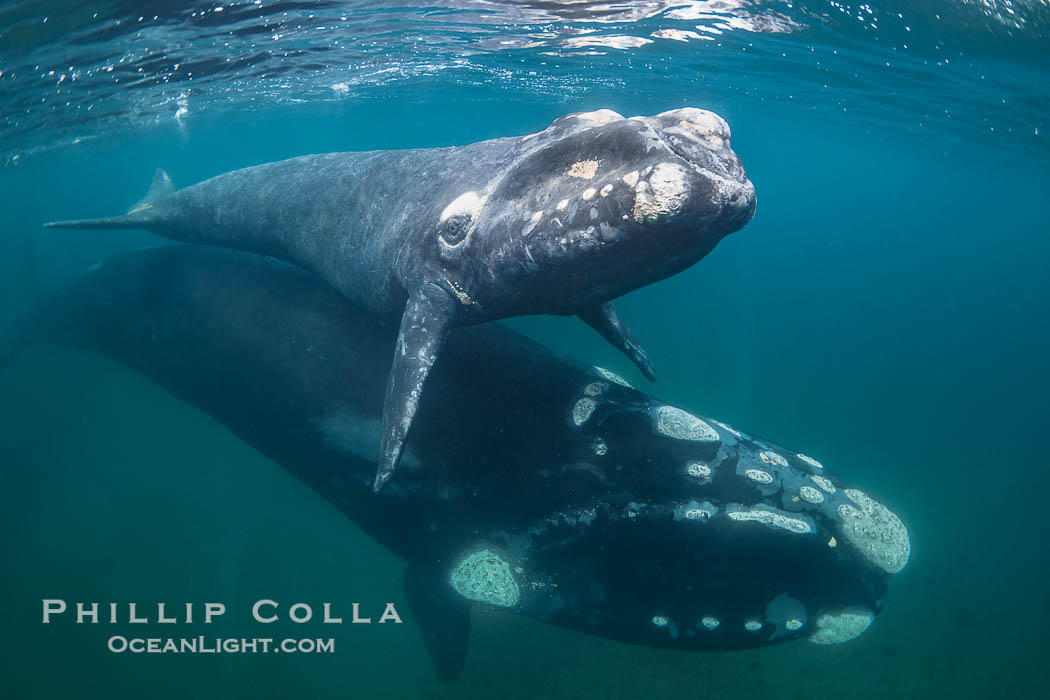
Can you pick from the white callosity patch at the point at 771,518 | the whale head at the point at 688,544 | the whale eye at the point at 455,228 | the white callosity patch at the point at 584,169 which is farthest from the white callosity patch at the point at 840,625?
the whale eye at the point at 455,228

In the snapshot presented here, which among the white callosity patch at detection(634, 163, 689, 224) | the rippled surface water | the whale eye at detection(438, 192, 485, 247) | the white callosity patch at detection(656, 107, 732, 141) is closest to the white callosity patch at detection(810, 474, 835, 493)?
the white callosity patch at detection(656, 107, 732, 141)

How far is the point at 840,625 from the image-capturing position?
18.1ft

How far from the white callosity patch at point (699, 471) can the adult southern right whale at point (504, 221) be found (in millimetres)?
1383

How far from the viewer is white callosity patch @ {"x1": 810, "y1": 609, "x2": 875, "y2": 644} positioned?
18.1 feet

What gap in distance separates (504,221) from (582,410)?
2.59 m

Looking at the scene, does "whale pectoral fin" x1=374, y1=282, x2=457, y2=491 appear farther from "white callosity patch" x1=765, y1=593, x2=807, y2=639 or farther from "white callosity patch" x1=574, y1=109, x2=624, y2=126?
"white callosity patch" x1=765, y1=593, x2=807, y2=639

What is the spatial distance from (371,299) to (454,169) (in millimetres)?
1948

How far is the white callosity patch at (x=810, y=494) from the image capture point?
18.4 feet

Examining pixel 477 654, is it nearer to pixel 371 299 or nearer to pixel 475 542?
pixel 475 542

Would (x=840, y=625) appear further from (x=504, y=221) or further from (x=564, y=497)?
(x=504, y=221)

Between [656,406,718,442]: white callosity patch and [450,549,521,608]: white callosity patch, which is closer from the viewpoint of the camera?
[656,406,718,442]: white callosity patch

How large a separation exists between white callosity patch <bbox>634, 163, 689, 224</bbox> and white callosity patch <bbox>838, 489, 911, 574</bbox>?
4.27 metres

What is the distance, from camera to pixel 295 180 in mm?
8148

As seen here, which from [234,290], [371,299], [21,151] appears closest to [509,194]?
[371,299]
